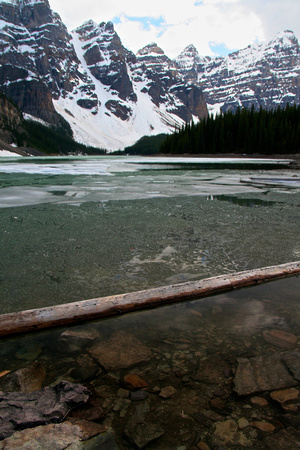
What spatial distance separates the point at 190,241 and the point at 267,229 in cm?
231

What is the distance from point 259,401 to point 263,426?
271 mm

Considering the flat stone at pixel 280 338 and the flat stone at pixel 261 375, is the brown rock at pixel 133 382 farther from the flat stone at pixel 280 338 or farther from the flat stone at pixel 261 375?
the flat stone at pixel 280 338

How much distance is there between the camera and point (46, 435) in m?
2.05

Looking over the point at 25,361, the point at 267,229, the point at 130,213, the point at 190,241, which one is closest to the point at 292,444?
the point at 25,361

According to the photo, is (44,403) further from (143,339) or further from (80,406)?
(143,339)

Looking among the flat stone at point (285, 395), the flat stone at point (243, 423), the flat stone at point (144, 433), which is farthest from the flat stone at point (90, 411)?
the flat stone at point (285, 395)

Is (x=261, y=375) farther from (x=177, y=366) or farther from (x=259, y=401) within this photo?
(x=177, y=366)

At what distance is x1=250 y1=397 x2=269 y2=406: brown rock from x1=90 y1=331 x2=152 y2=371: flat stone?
101cm

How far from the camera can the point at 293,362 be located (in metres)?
2.96

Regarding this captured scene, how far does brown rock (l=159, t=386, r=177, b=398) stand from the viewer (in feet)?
8.55

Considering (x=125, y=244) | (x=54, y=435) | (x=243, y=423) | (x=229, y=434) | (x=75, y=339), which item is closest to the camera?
(x=54, y=435)

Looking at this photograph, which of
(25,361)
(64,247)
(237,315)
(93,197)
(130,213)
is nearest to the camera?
(25,361)

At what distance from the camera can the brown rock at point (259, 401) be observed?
2.50 m

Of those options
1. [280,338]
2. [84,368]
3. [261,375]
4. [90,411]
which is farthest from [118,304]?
[280,338]
